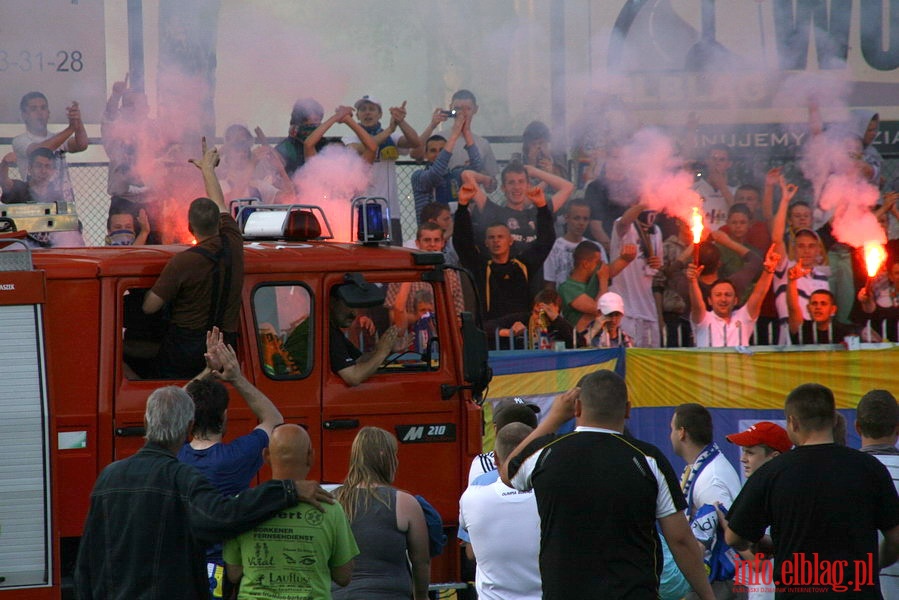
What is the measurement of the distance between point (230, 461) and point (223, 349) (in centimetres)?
60

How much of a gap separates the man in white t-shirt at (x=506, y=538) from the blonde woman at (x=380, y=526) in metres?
0.31

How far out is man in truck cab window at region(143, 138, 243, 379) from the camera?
6.53m

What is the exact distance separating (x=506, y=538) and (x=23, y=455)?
7.15 ft

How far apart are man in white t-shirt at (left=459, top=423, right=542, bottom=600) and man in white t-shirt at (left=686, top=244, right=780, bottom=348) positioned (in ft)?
27.7

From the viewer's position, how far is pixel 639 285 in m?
13.6

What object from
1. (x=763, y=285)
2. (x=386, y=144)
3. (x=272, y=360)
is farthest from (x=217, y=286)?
(x=763, y=285)

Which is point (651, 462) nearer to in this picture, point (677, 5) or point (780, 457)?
point (780, 457)

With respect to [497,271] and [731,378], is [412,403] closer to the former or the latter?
[731,378]

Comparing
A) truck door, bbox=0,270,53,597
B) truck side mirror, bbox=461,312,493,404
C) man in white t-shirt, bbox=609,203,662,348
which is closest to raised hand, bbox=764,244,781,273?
man in white t-shirt, bbox=609,203,662,348

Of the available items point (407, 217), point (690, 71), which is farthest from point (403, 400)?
point (690, 71)

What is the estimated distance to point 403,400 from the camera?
6.93m

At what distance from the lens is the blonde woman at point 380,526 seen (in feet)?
16.1

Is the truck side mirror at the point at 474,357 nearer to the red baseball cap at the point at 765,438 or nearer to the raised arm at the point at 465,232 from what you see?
the red baseball cap at the point at 765,438

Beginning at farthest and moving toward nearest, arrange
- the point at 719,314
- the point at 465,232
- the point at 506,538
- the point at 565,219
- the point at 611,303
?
the point at 565,219
the point at 719,314
the point at 465,232
the point at 611,303
the point at 506,538
